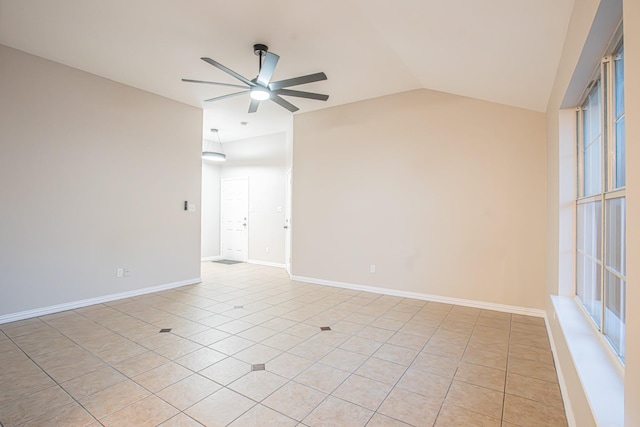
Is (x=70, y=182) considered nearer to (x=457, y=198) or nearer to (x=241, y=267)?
(x=241, y=267)

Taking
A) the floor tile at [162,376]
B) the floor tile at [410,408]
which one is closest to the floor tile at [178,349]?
the floor tile at [162,376]

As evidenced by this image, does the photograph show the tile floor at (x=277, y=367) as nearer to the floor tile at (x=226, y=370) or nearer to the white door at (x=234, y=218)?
the floor tile at (x=226, y=370)

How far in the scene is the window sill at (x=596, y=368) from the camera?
1234mm

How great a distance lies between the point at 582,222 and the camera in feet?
8.38

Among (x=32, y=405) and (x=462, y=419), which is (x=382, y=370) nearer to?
(x=462, y=419)

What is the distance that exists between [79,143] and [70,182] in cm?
52

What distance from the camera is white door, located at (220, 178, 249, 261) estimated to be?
786cm

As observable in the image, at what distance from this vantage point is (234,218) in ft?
26.6

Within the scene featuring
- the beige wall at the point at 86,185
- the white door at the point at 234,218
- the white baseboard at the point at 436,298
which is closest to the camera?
the beige wall at the point at 86,185

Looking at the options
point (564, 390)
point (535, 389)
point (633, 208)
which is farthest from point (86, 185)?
point (564, 390)

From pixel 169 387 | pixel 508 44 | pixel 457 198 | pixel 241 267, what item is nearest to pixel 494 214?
pixel 457 198

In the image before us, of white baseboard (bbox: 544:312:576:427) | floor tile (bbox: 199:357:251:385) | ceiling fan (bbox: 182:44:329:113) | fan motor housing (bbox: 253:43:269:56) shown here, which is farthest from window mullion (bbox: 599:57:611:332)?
fan motor housing (bbox: 253:43:269:56)

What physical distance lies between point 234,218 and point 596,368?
750cm

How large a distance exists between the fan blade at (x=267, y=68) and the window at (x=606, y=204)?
240 centimetres
